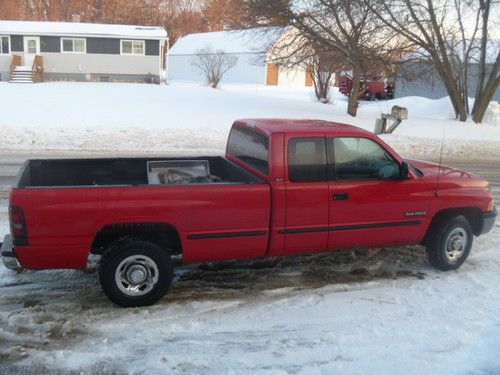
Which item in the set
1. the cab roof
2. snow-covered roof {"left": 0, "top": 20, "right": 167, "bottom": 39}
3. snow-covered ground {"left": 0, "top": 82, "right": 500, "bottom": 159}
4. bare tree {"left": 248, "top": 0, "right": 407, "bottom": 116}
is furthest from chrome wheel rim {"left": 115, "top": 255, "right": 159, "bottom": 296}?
snow-covered roof {"left": 0, "top": 20, "right": 167, "bottom": 39}

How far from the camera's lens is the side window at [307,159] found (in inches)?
205

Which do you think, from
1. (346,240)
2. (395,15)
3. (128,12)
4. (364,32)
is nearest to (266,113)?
(364,32)

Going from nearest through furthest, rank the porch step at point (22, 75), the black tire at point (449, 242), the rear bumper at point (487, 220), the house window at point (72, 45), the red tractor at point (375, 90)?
the black tire at point (449, 242) < the rear bumper at point (487, 220) < the porch step at point (22, 75) < the house window at point (72, 45) < the red tractor at point (375, 90)

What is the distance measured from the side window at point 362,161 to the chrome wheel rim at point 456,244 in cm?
104

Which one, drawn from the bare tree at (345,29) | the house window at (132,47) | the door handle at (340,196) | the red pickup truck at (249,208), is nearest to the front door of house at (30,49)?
the house window at (132,47)

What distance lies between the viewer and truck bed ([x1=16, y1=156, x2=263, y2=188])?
5.71 meters

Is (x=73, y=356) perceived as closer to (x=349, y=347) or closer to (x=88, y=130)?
(x=349, y=347)

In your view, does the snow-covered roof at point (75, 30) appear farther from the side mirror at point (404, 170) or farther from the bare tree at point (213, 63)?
the side mirror at point (404, 170)

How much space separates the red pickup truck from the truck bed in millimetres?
12

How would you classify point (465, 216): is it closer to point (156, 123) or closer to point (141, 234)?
point (141, 234)

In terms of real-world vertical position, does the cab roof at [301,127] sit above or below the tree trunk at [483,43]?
below

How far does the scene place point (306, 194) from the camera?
17.1 feet

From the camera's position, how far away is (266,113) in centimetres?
2091

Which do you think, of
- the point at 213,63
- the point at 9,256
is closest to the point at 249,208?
the point at 9,256
